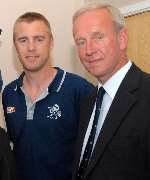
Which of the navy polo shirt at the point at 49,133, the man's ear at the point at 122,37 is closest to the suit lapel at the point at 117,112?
the man's ear at the point at 122,37

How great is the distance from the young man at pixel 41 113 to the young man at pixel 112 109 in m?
0.33

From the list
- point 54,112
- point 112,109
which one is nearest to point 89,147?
point 112,109

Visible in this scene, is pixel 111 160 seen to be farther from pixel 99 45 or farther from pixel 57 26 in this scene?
pixel 57 26

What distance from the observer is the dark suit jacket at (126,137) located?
134 cm

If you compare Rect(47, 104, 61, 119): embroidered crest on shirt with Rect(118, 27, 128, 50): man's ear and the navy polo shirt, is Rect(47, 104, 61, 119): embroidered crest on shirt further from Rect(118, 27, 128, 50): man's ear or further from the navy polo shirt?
Rect(118, 27, 128, 50): man's ear

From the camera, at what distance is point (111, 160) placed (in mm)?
1385

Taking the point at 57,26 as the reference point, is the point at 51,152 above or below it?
below

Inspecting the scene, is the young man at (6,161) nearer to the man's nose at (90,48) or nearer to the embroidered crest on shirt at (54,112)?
the embroidered crest on shirt at (54,112)

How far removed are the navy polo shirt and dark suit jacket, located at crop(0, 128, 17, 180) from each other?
229mm

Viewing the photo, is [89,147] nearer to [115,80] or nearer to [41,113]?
[115,80]

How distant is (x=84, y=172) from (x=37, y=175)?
20.9 inches

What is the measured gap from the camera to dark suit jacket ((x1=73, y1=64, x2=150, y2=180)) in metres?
1.34

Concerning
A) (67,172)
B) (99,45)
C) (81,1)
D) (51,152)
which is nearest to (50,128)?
(51,152)

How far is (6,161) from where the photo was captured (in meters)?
1.71
